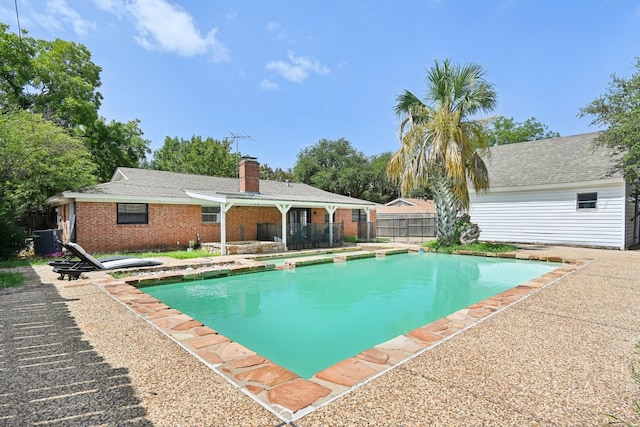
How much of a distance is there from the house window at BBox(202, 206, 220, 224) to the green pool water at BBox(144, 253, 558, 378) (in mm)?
6219

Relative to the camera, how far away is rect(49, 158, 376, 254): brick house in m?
12.1

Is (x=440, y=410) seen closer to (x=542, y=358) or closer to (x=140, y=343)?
(x=542, y=358)

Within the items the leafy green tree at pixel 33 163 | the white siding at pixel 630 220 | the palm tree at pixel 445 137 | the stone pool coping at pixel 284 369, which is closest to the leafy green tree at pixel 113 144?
the leafy green tree at pixel 33 163

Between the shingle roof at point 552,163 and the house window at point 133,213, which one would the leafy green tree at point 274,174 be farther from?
the house window at point 133,213

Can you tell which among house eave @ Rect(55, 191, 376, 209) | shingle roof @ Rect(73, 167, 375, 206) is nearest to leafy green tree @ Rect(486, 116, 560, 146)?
shingle roof @ Rect(73, 167, 375, 206)

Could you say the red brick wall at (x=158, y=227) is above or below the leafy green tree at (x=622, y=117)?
below

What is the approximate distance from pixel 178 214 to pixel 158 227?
97 centimetres

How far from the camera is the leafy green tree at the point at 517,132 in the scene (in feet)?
119

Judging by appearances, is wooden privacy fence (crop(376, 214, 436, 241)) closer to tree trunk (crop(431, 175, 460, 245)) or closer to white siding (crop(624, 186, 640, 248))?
tree trunk (crop(431, 175, 460, 245))

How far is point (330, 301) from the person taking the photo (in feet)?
23.0

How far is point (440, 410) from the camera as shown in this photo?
2316 mm

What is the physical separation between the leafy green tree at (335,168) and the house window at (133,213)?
26.9 m

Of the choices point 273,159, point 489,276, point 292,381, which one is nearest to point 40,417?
point 292,381

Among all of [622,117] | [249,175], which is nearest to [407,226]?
[249,175]
